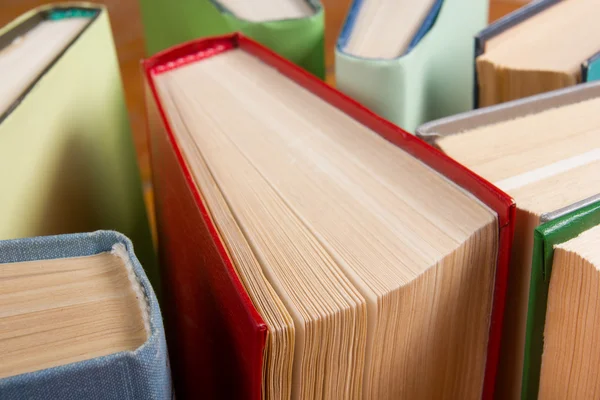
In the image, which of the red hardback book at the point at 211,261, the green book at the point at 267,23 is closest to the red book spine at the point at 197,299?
the red hardback book at the point at 211,261

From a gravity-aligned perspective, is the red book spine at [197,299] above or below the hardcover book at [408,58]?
below

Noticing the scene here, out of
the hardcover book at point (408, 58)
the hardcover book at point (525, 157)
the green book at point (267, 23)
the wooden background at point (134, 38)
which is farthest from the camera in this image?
the wooden background at point (134, 38)

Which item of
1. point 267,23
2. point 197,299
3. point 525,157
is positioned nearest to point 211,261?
point 197,299

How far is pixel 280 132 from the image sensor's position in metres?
0.41

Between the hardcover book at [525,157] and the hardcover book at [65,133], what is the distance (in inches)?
10.0

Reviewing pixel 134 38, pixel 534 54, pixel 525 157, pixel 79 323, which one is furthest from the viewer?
pixel 134 38

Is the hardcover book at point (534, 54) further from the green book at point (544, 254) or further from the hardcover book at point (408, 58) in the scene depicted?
the green book at point (544, 254)

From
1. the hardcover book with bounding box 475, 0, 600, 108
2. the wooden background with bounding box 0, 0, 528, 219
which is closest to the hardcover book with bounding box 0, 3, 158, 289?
the wooden background with bounding box 0, 0, 528, 219

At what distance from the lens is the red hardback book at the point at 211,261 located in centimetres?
27

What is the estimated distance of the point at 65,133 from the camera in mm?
449

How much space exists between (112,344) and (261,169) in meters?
0.18

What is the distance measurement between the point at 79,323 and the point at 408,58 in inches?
11.6

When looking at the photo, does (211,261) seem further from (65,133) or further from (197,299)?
(65,133)

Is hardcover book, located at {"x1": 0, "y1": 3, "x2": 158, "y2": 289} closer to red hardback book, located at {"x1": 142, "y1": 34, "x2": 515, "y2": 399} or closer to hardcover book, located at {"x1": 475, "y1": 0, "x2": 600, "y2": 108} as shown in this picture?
red hardback book, located at {"x1": 142, "y1": 34, "x2": 515, "y2": 399}
